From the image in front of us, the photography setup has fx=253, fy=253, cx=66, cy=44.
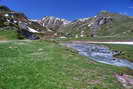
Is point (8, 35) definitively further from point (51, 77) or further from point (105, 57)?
point (51, 77)

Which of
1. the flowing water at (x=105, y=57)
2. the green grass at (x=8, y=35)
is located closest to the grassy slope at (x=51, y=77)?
the flowing water at (x=105, y=57)

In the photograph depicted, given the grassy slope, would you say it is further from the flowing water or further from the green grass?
the green grass

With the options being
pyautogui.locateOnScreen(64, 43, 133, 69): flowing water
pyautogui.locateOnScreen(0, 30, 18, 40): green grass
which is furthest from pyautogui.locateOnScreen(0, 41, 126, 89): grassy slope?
pyautogui.locateOnScreen(0, 30, 18, 40): green grass

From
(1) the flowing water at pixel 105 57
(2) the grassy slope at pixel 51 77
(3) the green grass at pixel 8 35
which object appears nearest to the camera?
(2) the grassy slope at pixel 51 77

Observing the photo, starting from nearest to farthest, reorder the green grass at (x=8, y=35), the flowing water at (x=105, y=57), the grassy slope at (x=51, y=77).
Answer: the grassy slope at (x=51, y=77) < the flowing water at (x=105, y=57) < the green grass at (x=8, y=35)

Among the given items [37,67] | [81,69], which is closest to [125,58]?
[81,69]

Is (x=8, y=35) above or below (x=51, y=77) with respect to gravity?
above

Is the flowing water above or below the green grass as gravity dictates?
below

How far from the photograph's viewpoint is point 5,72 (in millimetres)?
31031

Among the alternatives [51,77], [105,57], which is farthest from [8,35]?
[51,77]

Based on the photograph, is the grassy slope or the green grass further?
the green grass

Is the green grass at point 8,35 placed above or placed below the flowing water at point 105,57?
above

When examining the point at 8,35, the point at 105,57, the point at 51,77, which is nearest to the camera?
the point at 51,77

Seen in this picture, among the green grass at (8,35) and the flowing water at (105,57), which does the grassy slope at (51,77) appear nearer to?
the flowing water at (105,57)
